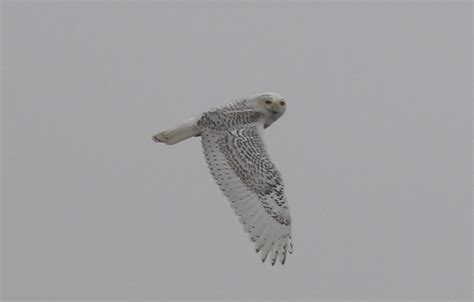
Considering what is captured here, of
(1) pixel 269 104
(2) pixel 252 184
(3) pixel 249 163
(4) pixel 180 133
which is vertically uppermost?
(1) pixel 269 104

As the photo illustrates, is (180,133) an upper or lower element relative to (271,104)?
lower

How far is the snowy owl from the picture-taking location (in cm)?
1792

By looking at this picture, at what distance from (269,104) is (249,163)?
1.25 metres

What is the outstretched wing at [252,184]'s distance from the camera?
17875 millimetres

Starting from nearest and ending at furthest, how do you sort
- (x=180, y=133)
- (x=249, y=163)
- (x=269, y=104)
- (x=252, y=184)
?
(x=252, y=184) → (x=249, y=163) → (x=180, y=133) → (x=269, y=104)

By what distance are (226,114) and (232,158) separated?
83 centimetres

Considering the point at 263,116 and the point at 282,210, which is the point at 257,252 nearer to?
the point at 282,210

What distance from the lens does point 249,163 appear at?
18453mm

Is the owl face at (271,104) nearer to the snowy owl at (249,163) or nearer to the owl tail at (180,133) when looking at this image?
the snowy owl at (249,163)

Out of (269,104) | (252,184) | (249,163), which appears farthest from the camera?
(269,104)

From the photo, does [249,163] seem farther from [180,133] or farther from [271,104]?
[271,104]

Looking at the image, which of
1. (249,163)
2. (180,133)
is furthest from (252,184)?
(180,133)

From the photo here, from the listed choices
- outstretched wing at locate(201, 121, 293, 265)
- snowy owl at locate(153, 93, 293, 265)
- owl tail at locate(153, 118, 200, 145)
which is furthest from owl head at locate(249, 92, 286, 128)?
owl tail at locate(153, 118, 200, 145)

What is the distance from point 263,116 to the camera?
19.4 metres
